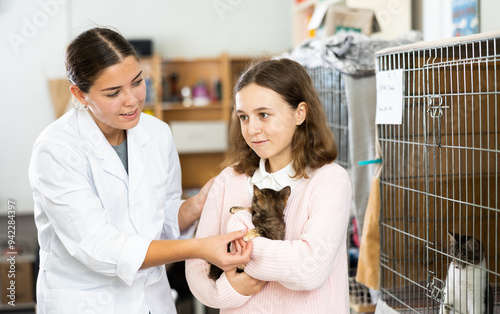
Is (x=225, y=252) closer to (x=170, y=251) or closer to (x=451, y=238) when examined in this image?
(x=170, y=251)

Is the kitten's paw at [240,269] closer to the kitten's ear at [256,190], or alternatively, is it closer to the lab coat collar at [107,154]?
the kitten's ear at [256,190]

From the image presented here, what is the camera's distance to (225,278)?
139cm

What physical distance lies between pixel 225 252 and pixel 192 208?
1.44 ft

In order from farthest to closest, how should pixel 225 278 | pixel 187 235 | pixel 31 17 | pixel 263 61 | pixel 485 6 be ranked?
pixel 31 17, pixel 485 6, pixel 187 235, pixel 263 61, pixel 225 278

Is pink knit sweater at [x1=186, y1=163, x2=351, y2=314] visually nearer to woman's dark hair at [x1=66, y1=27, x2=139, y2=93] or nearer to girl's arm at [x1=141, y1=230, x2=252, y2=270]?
girl's arm at [x1=141, y1=230, x2=252, y2=270]

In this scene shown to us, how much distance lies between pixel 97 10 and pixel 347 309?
15.2 ft

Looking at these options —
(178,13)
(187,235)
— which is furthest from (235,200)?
(178,13)

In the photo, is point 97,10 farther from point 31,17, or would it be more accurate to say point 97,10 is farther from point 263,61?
point 263,61

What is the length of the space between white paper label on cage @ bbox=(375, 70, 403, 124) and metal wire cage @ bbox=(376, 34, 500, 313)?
0.02m

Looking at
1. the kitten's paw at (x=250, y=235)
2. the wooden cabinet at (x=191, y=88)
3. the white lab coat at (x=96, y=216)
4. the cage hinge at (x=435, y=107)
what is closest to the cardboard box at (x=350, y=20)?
the cage hinge at (x=435, y=107)

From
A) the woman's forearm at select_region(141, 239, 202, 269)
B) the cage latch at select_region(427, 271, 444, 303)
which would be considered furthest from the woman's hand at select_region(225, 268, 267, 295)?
the cage latch at select_region(427, 271, 444, 303)

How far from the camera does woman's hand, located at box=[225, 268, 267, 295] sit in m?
1.37

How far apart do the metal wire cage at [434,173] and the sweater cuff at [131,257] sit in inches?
31.9

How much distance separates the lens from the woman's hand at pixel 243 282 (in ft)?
4.49
